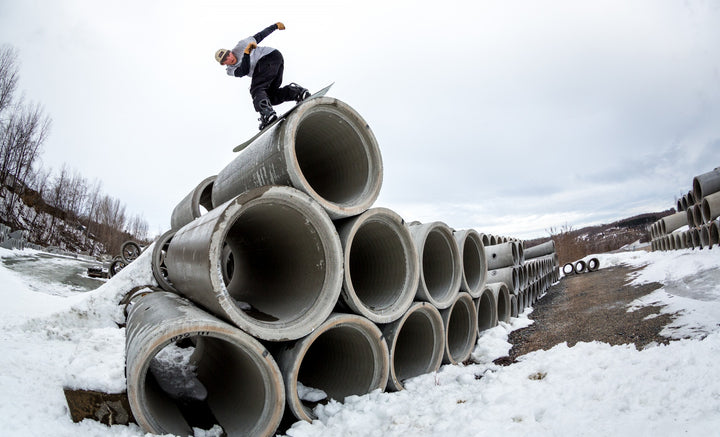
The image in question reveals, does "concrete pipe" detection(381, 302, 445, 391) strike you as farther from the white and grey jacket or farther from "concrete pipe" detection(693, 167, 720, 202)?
"concrete pipe" detection(693, 167, 720, 202)

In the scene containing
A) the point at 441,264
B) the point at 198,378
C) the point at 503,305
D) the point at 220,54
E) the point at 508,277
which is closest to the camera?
the point at 198,378

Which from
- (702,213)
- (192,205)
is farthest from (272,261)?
(702,213)

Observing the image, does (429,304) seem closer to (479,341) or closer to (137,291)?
(479,341)

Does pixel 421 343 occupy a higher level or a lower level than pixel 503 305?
lower

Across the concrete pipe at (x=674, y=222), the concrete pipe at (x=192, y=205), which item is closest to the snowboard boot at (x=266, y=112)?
the concrete pipe at (x=192, y=205)

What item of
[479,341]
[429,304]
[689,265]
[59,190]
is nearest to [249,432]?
[429,304]

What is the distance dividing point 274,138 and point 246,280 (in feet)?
8.42

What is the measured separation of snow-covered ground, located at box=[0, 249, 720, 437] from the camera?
2.24 metres

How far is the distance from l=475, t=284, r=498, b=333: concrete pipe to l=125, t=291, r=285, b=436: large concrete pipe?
13.3 ft

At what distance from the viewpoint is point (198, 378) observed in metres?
4.40

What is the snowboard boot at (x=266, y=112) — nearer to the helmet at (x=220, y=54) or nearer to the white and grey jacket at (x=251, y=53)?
the white and grey jacket at (x=251, y=53)

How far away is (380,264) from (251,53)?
2858mm

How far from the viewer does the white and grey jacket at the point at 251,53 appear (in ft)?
14.4

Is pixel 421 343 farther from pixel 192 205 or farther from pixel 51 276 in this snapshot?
pixel 51 276
